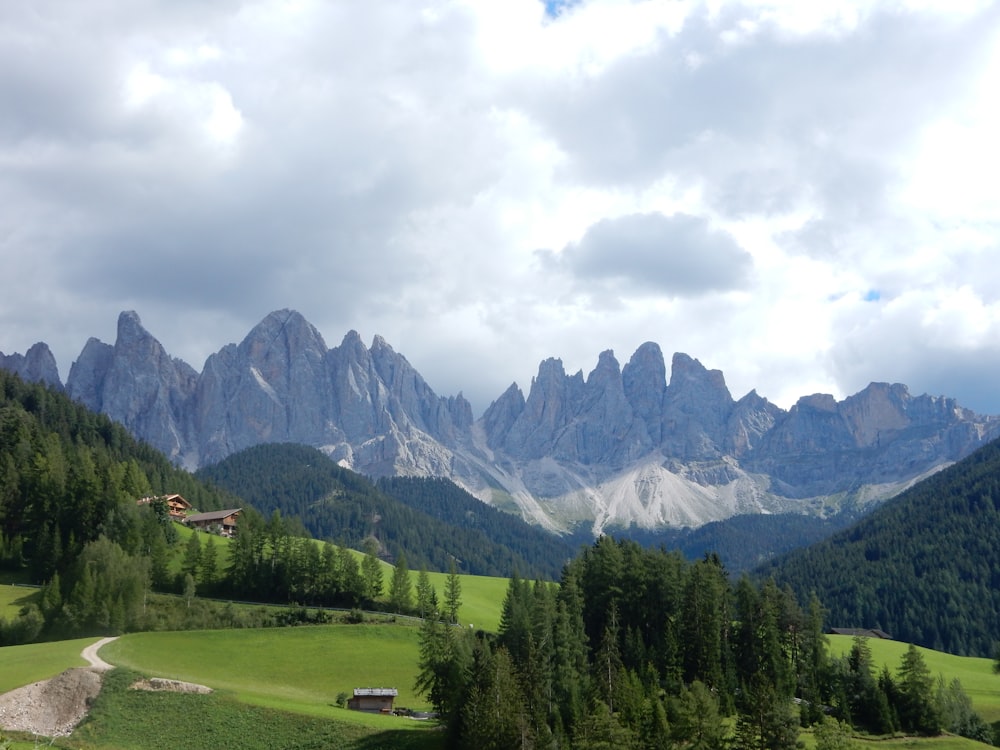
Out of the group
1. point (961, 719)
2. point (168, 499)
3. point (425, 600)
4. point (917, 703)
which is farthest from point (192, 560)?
point (961, 719)

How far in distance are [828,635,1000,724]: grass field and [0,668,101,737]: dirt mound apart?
77.9m

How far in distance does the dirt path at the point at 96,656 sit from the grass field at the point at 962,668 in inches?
3037

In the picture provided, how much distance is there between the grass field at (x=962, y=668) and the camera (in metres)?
93.6

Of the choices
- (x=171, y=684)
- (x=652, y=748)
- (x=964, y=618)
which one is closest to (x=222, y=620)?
(x=171, y=684)

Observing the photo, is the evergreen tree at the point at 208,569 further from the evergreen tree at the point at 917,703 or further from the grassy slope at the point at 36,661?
the evergreen tree at the point at 917,703

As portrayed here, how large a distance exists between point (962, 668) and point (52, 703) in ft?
386

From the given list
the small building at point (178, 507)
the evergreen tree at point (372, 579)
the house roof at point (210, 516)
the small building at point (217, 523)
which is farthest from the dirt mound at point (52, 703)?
the small building at point (178, 507)

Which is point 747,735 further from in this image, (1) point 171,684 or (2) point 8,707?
(2) point 8,707

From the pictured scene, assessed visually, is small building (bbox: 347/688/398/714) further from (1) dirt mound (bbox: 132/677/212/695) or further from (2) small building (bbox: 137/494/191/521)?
(2) small building (bbox: 137/494/191/521)

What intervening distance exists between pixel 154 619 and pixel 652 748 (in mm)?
59164

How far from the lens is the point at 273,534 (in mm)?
117688

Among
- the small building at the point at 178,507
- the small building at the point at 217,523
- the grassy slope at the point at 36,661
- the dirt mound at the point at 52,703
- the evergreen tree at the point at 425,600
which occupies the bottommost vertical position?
the dirt mound at the point at 52,703

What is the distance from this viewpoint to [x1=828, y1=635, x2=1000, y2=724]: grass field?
307 ft

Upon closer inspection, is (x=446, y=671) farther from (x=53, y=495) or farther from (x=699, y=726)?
(x=53, y=495)
